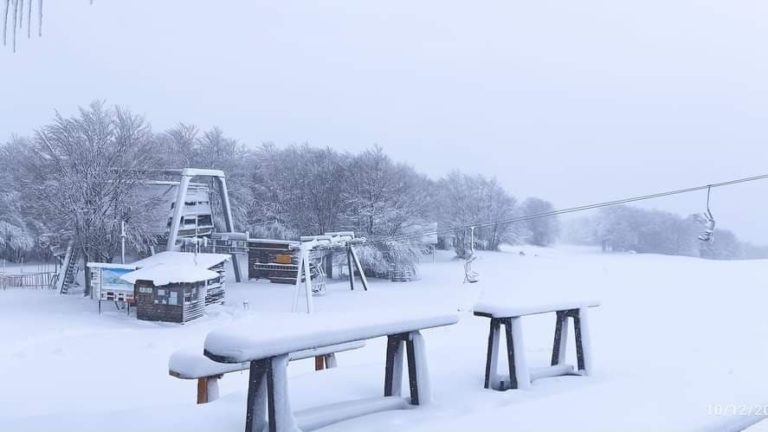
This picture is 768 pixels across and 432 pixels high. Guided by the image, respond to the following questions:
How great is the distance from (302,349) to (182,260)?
22633mm

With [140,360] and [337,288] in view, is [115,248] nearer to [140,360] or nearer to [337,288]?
[337,288]

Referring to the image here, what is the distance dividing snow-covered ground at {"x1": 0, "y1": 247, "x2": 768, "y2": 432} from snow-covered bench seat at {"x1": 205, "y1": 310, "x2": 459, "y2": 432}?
162 millimetres

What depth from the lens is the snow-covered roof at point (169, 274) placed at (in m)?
21.9

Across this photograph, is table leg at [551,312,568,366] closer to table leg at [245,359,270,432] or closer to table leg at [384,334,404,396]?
table leg at [384,334,404,396]

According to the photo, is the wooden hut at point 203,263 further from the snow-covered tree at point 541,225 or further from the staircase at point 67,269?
the snow-covered tree at point 541,225

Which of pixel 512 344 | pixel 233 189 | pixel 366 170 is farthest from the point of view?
pixel 233 189

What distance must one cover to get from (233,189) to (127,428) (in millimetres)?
41376

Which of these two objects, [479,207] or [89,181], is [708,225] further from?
[479,207]

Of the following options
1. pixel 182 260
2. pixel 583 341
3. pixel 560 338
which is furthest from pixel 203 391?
pixel 182 260

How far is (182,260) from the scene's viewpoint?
2394cm

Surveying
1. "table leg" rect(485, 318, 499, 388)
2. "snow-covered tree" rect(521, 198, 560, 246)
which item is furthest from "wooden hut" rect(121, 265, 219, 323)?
"snow-covered tree" rect(521, 198, 560, 246)

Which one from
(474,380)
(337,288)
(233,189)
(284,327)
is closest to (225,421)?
(284,327)

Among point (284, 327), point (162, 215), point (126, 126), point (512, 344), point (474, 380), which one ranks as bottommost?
point (474, 380)

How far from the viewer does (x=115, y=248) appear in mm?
27969
